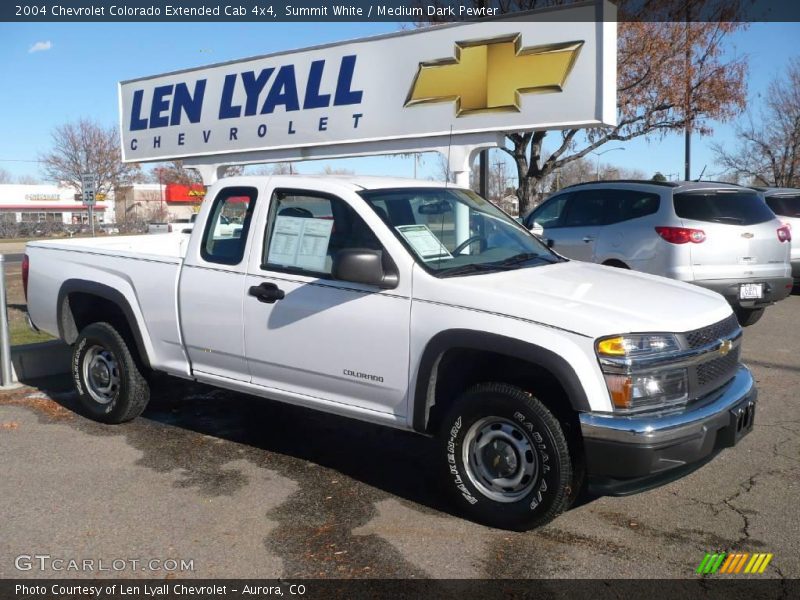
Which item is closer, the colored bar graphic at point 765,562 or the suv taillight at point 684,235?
the colored bar graphic at point 765,562

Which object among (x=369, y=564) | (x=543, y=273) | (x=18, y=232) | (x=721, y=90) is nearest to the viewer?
(x=369, y=564)

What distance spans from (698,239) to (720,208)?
603mm

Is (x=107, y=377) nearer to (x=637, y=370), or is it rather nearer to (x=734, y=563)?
(x=637, y=370)

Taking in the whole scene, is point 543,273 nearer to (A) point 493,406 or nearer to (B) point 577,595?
(A) point 493,406

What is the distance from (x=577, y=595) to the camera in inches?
138

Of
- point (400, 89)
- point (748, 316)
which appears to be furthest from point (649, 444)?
point (748, 316)

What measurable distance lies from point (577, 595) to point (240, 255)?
3019 millimetres

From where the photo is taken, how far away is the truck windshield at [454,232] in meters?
4.64

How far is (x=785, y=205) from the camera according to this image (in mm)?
12695

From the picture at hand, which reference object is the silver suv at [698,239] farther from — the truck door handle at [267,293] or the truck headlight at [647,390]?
the truck headlight at [647,390]

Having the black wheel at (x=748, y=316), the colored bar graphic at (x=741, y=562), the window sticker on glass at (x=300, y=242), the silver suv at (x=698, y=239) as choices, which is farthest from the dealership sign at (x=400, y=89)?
the colored bar graphic at (x=741, y=562)

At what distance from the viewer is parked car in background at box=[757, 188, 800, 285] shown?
12359mm

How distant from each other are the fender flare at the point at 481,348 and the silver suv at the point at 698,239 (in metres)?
4.39

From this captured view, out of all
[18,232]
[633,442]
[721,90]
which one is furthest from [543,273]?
[18,232]
